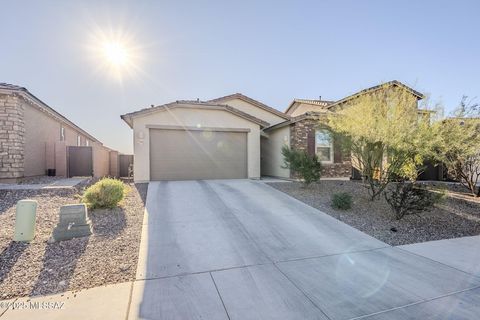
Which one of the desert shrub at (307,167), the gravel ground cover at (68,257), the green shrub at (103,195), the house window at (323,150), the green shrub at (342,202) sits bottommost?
the gravel ground cover at (68,257)

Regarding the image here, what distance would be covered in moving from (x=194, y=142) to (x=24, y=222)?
315 inches

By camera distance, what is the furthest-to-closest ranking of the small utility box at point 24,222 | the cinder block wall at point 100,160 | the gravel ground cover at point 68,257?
the cinder block wall at point 100,160 → the small utility box at point 24,222 → the gravel ground cover at point 68,257

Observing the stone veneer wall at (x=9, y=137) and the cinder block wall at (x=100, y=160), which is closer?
the stone veneer wall at (x=9, y=137)

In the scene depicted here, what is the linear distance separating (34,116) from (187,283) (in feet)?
A: 39.2

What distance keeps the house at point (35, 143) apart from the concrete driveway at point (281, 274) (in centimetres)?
692

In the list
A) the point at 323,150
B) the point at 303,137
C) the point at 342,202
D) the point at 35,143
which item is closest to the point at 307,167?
the point at 342,202

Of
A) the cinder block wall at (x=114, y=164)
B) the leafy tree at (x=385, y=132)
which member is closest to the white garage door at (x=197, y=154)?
the leafy tree at (x=385, y=132)

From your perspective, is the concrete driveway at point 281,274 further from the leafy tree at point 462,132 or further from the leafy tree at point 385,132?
the leafy tree at point 462,132

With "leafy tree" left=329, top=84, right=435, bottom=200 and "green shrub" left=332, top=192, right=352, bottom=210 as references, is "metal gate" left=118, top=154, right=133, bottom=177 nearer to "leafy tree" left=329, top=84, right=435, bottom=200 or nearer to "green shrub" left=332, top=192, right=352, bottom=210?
"leafy tree" left=329, top=84, right=435, bottom=200

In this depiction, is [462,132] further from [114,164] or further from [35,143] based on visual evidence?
[114,164]

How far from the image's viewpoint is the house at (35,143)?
29.2 ft

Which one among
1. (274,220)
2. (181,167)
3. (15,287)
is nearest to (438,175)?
(274,220)

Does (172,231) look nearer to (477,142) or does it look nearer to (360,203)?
(360,203)

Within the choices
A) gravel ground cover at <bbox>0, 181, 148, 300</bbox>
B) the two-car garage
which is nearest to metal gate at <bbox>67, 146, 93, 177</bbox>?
the two-car garage
